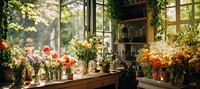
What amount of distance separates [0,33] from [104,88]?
6.16 ft

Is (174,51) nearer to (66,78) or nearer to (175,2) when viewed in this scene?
(175,2)

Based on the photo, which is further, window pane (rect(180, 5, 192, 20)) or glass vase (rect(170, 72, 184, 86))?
window pane (rect(180, 5, 192, 20))

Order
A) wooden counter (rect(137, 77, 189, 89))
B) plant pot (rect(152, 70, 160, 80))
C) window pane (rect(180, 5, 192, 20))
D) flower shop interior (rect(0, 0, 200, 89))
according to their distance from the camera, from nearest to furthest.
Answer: wooden counter (rect(137, 77, 189, 89)) → flower shop interior (rect(0, 0, 200, 89)) → plant pot (rect(152, 70, 160, 80)) → window pane (rect(180, 5, 192, 20))

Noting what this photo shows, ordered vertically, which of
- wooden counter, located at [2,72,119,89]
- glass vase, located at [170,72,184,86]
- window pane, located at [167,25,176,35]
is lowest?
wooden counter, located at [2,72,119,89]

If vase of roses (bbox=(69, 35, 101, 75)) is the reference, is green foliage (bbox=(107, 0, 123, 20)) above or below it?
above

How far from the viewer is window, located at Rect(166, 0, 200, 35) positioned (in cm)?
321

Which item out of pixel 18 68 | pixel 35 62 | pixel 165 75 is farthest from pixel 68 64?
pixel 165 75

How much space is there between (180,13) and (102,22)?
60.9 inches

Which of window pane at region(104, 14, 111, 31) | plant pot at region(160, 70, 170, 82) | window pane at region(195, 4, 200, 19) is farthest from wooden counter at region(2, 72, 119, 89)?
window pane at region(195, 4, 200, 19)

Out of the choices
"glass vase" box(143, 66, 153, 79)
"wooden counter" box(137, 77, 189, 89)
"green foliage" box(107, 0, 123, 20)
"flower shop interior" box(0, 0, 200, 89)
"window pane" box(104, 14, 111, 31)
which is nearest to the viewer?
"wooden counter" box(137, 77, 189, 89)

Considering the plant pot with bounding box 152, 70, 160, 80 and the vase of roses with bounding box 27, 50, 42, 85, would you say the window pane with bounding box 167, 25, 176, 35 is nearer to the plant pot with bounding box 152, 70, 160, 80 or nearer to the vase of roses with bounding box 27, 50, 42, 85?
the plant pot with bounding box 152, 70, 160, 80

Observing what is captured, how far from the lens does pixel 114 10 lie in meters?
4.05

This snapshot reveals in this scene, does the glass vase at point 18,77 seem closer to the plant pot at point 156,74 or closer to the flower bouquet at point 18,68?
the flower bouquet at point 18,68

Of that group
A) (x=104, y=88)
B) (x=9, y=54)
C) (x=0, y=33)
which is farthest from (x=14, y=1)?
(x=104, y=88)
